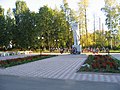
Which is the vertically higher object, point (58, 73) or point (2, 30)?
point (2, 30)

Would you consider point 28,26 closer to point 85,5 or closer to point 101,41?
point 85,5

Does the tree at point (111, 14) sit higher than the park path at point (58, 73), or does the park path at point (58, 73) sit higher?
the tree at point (111, 14)

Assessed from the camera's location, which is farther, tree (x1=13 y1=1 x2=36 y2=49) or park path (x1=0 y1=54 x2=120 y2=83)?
tree (x1=13 y1=1 x2=36 y2=49)

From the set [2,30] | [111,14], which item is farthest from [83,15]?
[2,30]

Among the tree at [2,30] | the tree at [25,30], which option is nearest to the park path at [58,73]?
the tree at [25,30]

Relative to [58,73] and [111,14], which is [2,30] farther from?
[58,73]

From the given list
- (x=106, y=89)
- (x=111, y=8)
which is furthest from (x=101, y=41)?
(x=106, y=89)

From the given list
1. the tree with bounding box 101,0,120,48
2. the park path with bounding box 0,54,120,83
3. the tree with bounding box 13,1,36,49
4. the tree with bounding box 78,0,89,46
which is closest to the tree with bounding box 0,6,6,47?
the tree with bounding box 13,1,36,49

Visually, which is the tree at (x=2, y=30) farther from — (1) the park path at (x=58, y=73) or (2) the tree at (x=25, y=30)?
(1) the park path at (x=58, y=73)

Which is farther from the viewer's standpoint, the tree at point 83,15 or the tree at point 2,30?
the tree at point 2,30

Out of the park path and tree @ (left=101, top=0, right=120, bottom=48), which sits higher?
tree @ (left=101, top=0, right=120, bottom=48)

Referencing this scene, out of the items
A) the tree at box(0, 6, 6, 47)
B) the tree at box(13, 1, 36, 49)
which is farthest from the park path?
the tree at box(0, 6, 6, 47)

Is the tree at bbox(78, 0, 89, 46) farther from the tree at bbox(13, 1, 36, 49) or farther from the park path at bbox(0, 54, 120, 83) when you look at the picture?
the park path at bbox(0, 54, 120, 83)

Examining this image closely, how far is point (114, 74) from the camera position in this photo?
12.4m
